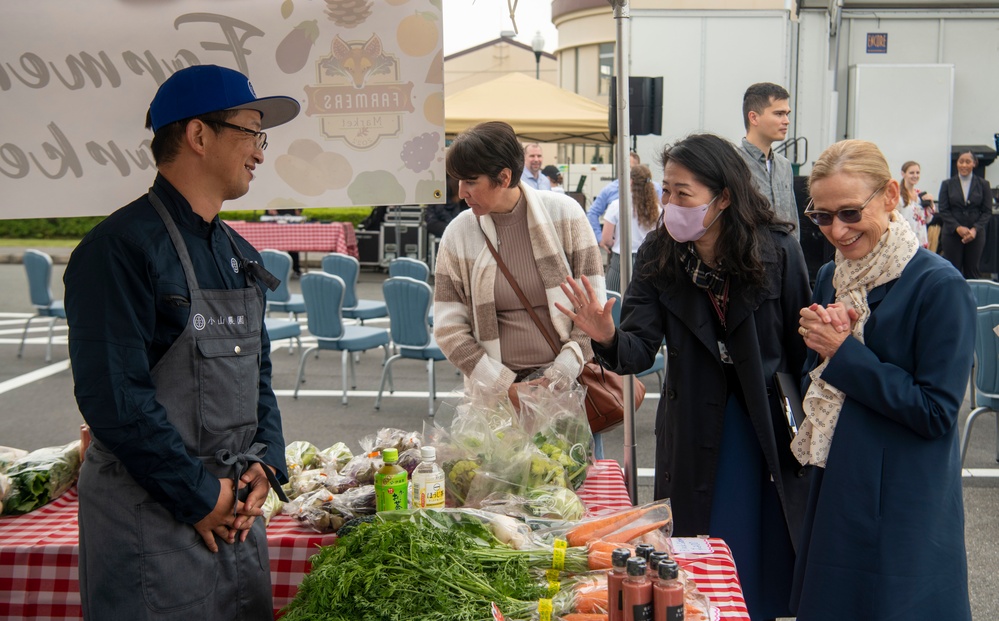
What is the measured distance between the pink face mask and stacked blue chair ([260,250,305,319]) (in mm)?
6753

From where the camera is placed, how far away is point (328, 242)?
16172 millimetres

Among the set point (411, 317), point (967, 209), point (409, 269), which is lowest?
point (411, 317)

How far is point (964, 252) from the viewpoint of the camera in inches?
521

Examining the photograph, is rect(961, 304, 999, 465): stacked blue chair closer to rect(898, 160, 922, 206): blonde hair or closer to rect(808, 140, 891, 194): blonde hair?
rect(808, 140, 891, 194): blonde hair

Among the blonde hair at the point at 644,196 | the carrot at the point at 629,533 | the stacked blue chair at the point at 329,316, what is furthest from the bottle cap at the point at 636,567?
the blonde hair at the point at 644,196

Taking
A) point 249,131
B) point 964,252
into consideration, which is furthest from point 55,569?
point 964,252

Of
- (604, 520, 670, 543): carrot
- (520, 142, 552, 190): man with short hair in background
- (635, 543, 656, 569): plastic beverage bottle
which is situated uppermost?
(520, 142, 552, 190): man with short hair in background

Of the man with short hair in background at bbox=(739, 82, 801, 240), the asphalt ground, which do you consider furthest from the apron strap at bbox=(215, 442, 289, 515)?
the man with short hair in background at bbox=(739, 82, 801, 240)

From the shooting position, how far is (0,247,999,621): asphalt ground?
5.05 m

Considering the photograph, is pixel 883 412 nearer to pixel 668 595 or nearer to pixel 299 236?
pixel 668 595

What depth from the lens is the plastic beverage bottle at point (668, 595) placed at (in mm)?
1729

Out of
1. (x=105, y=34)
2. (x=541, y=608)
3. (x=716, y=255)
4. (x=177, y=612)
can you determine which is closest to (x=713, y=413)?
(x=716, y=255)

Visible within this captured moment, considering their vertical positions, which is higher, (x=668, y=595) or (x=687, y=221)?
(x=687, y=221)

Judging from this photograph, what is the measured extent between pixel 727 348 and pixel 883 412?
2.22 ft
